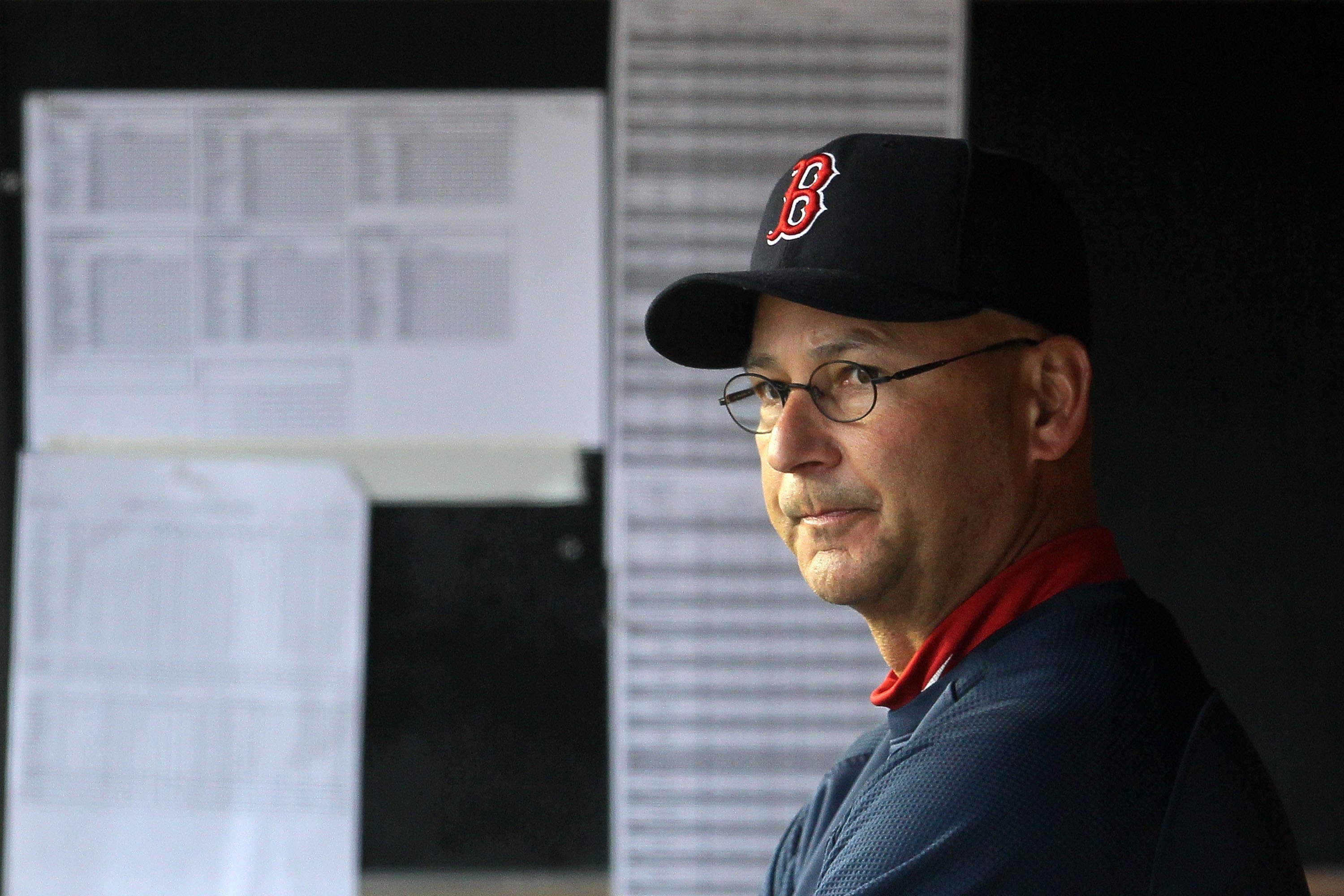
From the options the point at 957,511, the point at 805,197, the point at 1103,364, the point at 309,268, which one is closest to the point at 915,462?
the point at 957,511

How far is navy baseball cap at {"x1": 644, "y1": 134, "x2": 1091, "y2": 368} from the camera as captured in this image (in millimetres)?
627

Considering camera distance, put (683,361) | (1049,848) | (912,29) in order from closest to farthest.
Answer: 1. (1049,848)
2. (683,361)
3. (912,29)

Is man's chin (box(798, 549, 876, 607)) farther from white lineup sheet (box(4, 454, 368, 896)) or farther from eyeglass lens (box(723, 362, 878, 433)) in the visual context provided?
white lineup sheet (box(4, 454, 368, 896))

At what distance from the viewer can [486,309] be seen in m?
1.35

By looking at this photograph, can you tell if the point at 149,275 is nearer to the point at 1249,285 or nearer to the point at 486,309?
the point at 486,309

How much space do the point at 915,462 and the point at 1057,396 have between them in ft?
0.29

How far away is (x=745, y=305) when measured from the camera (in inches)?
30.4

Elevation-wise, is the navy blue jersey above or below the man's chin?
below

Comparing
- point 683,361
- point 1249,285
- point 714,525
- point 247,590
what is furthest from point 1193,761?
point 247,590

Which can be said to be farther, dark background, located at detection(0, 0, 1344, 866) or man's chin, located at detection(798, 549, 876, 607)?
dark background, located at detection(0, 0, 1344, 866)

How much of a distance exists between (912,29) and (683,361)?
2.30 feet

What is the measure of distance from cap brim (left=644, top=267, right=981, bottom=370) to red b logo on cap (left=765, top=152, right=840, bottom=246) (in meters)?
0.03

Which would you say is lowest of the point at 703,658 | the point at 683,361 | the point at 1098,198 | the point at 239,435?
the point at 703,658

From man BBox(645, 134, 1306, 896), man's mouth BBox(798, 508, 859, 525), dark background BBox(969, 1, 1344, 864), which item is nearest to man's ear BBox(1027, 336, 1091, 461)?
man BBox(645, 134, 1306, 896)
